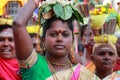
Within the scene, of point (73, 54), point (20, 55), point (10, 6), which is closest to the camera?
point (20, 55)

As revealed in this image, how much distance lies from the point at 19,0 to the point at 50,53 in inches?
106

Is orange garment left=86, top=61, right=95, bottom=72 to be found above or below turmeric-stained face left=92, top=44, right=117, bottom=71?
below

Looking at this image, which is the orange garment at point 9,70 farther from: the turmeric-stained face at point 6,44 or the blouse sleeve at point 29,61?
the blouse sleeve at point 29,61

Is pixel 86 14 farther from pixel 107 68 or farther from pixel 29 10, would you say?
pixel 29 10

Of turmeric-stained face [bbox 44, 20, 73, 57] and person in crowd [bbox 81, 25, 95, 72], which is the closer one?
turmeric-stained face [bbox 44, 20, 73, 57]

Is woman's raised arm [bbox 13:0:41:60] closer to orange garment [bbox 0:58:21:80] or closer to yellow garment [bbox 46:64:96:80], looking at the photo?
yellow garment [bbox 46:64:96:80]

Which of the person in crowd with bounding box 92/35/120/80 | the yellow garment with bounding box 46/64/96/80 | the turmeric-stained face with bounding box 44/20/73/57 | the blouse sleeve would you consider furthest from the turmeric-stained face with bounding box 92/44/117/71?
the blouse sleeve

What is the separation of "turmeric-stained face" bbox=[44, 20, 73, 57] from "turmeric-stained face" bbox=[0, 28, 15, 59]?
41.2 inches

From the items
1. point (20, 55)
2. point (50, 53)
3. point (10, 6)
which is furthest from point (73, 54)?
point (10, 6)

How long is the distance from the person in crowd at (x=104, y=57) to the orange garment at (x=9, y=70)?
88 centimetres

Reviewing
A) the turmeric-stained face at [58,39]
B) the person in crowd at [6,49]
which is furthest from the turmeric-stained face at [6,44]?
the turmeric-stained face at [58,39]

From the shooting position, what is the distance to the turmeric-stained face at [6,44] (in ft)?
14.8

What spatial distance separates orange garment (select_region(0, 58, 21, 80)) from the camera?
13.9 feet

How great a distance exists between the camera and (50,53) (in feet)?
11.8
